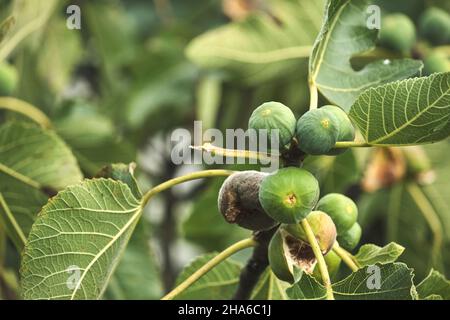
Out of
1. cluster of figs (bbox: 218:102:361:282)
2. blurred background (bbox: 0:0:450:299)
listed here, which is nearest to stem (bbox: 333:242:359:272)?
cluster of figs (bbox: 218:102:361:282)

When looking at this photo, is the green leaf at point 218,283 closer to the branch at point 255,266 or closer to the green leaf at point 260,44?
the branch at point 255,266

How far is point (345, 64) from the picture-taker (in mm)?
1121

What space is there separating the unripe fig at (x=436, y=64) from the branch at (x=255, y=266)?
24.5 inches

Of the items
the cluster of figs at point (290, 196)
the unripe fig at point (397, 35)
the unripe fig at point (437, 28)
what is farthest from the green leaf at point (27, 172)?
the unripe fig at point (437, 28)

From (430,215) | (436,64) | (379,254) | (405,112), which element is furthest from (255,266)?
(430,215)

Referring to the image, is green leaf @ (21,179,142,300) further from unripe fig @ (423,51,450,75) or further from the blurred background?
unripe fig @ (423,51,450,75)

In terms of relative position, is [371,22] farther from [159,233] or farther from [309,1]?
[159,233]

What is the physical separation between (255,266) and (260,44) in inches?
30.2

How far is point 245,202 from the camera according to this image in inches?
36.8

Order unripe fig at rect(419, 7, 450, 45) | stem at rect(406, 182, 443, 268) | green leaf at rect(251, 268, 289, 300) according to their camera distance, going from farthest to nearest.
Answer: stem at rect(406, 182, 443, 268) < unripe fig at rect(419, 7, 450, 45) < green leaf at rect(251, 268, 289, 300)

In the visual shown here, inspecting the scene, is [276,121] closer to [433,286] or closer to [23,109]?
[433,286]

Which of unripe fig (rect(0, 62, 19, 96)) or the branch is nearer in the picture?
the branch

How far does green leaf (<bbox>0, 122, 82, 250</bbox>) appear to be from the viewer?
120cm
